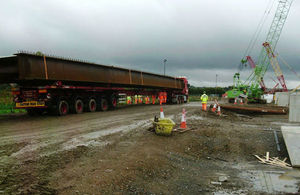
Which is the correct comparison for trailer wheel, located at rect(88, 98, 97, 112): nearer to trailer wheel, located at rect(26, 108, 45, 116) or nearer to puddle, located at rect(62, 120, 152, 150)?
trailer wheel, located at rect(26, 108, 45, 116)

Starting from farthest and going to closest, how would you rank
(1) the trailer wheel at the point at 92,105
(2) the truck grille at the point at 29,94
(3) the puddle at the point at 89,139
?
(1) the trailer wheel at the point at 92,105, (2) the truck grille at the point at 29,94, (3) the puddle at the point at 89,139

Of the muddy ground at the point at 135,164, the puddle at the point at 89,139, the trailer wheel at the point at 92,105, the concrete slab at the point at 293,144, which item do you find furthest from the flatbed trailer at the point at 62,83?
the concrete slab at the point at 293,144

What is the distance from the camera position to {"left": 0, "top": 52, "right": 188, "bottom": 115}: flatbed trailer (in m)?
13.0

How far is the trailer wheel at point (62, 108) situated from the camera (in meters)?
14.4

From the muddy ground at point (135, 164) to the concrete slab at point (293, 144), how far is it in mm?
496

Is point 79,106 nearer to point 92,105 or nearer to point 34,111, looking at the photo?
point 92,105

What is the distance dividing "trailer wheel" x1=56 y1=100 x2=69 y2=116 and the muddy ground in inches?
211

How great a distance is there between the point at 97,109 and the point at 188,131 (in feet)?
34.5

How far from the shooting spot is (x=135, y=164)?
5664mm

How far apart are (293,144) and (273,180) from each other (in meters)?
2.02

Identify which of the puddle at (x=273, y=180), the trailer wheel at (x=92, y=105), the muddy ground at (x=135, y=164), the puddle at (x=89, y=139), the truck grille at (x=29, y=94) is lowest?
the puddle at (x=273, y=180)

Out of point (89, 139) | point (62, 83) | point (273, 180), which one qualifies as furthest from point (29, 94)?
point (273, 180)

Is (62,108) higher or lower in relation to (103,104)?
lower

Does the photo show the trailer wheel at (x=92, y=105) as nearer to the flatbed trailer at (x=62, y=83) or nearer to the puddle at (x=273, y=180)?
the flatbed trailer at (x=62, y=83)
